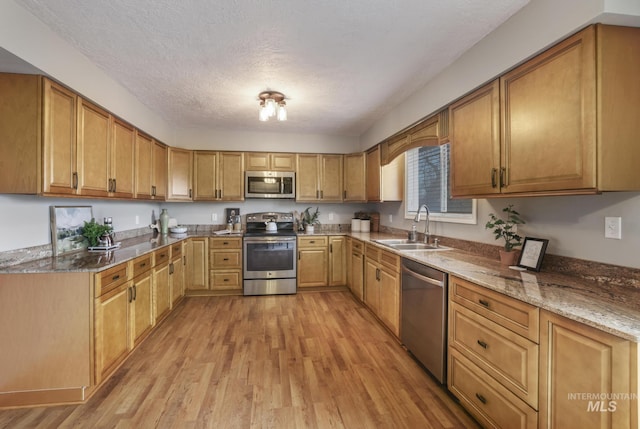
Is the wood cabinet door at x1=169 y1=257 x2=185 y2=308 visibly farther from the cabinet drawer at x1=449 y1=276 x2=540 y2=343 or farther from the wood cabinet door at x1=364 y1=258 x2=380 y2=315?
the cabinet drawer at x1=449 y1=276 x2=540 y2=343

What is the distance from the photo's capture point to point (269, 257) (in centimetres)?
424

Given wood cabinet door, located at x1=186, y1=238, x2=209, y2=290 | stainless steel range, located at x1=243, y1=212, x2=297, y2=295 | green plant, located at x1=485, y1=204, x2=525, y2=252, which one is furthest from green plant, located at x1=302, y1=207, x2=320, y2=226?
green plant, located at x1=485, y1=204, x2=525, y2=252

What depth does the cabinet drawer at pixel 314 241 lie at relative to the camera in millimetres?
4398

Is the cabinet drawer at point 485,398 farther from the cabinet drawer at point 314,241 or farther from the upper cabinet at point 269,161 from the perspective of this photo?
the upper cabinet at point 269,161

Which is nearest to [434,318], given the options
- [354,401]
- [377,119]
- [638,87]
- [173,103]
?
[354,401]

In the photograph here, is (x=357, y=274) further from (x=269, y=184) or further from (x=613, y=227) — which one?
(x=613, y=227)

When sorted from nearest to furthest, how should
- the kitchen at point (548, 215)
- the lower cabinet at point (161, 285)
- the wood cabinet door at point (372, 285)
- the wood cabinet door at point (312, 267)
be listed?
the kitchen at point (548, 215), the lower cabinet at point (161, 285), the wood cabinet door at point (372, 285), the wood cabinet door at point (312, 267)

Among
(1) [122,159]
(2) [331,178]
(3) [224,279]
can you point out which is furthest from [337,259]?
(1) [122,159]

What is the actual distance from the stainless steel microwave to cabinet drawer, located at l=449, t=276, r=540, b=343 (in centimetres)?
314

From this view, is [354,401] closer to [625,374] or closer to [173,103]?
[625,374]

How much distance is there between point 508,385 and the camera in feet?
4.86

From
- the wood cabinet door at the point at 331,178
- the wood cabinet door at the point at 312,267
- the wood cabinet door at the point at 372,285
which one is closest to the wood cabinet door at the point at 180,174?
the wood cabinet door at the point at 312,267

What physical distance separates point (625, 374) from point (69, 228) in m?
3.69

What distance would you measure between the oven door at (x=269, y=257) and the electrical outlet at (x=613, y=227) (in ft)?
11.1
